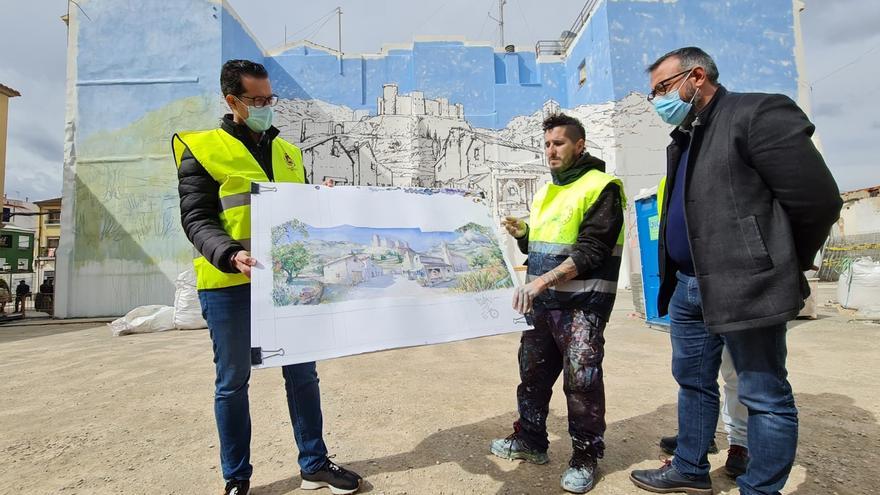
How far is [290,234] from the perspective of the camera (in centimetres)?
175

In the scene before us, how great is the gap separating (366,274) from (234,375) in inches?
30.5

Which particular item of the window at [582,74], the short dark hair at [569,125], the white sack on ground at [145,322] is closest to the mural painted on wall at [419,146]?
the window at [582,74]

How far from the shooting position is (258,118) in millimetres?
1999

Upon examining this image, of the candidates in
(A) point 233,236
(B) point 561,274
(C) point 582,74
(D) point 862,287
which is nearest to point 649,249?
(D) point 862,287

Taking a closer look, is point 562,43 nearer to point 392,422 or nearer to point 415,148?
point 415,148

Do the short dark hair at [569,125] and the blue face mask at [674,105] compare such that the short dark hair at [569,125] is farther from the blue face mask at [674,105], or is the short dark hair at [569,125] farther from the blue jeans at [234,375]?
the blue jeans at [234,375]

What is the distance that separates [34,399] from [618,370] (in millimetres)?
5442

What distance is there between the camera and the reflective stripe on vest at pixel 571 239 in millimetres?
2135

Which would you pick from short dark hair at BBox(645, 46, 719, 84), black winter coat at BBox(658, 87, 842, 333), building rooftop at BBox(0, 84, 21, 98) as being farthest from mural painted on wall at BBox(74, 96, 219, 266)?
black winter coat at BBox(658, 87, 842, 333)

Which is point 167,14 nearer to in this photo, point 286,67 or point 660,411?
point 286,67

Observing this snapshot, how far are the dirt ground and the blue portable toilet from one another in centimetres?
122

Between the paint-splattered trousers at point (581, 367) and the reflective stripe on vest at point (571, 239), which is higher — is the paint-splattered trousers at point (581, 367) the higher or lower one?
the lower one

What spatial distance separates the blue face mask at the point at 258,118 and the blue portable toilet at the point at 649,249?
19.0 ft

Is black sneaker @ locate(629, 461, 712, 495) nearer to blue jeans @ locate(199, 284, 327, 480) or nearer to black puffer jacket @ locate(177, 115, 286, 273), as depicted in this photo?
blue jeans @ locate(199, 284, 327, 480)
